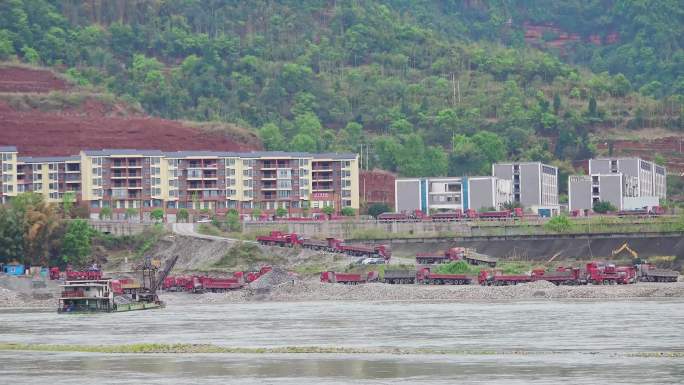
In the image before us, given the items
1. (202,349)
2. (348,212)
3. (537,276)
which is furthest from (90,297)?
(348,212)

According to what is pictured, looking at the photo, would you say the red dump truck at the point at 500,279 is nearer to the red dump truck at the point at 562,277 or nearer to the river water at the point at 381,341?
the red dump truck at the point at 562,277

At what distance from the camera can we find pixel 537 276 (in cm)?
12200

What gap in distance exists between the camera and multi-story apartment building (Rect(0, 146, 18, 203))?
633ft

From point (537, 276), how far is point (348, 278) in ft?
51.5

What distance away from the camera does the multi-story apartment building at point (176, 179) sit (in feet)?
630

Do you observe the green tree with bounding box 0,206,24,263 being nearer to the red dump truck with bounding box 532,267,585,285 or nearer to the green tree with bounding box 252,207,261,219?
the green tree with bounding box 252,207,261,219

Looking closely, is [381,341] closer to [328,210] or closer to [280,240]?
[280,240]

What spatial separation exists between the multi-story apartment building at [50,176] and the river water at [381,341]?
82.6 meters

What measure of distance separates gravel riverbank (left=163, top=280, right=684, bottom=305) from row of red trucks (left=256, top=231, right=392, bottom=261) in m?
15.1

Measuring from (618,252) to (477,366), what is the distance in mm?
78275

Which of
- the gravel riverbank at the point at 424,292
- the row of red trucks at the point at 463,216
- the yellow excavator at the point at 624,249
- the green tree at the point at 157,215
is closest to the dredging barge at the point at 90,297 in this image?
the gravel riverbank at the point at 424,292

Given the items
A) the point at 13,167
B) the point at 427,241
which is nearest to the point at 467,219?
the point at 427,241

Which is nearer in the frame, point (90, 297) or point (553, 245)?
point (90, 297)

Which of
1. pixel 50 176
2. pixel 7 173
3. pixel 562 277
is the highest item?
pixel 7 173
